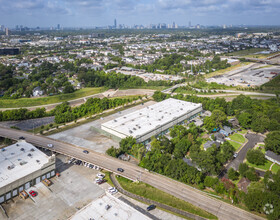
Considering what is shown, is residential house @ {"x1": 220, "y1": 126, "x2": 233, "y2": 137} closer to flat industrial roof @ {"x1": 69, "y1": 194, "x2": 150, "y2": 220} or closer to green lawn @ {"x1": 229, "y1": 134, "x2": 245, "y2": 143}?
green lawn @ {"x1": 229, "y1": 134, "x2": 245, "y2": 143}

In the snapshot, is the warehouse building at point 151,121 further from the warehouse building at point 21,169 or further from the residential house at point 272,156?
the residential house at point 272,156

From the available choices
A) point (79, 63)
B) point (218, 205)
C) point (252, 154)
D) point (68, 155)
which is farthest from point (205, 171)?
point (79, 63)

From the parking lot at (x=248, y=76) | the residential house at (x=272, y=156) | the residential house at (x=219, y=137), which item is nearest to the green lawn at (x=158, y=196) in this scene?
the residential house at (x=272, y=156)

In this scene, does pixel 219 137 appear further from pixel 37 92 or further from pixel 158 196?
pixel 37 92

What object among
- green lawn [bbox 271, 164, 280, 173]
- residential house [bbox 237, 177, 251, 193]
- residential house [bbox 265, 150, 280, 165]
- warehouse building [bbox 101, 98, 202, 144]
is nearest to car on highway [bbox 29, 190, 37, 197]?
warehouse building [bbox 101, 98, 202, 144]

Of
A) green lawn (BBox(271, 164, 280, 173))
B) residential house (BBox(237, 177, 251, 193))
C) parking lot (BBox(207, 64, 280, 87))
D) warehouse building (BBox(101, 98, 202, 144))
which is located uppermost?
parking lot (BBox(207, 64, 280, 87))

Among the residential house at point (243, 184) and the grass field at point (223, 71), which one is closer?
the residential house at point (243, 184)
